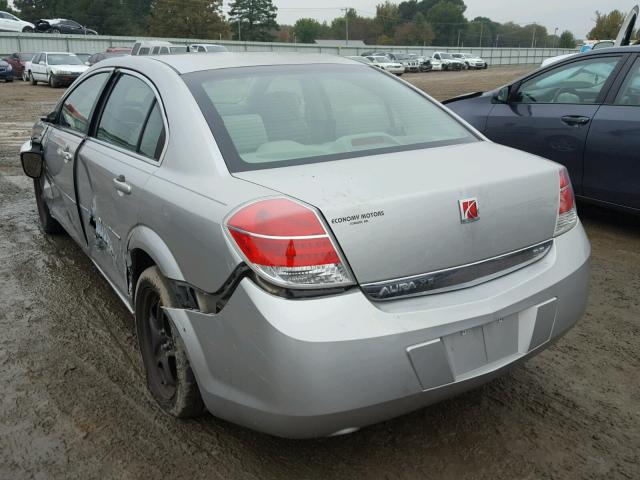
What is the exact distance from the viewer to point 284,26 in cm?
13650

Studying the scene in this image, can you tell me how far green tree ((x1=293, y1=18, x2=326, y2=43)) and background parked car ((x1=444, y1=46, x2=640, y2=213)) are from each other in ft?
430

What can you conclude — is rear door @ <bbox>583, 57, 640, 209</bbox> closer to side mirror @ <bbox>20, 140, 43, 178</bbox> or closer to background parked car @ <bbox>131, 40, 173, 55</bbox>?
side mirror @ <bbox>20, 140, 43, 178</bbox>

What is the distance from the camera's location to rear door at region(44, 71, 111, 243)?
377cm

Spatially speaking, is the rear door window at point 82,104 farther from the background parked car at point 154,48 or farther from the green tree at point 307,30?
the green tree at point 307,30

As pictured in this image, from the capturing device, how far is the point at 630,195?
189 inches

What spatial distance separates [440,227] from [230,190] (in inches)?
30.4

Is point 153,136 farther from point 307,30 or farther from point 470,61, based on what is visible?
point 307,30

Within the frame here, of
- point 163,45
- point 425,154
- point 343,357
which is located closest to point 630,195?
point 425,154

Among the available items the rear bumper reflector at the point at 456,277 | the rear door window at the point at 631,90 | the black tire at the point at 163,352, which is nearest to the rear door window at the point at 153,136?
the black tire at the point at 163,352

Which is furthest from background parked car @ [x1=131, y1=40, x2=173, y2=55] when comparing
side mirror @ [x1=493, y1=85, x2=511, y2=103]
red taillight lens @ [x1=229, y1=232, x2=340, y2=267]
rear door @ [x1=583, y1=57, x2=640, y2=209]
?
red taillight lens @ [x1=229, y1=232, x2=340, y2=267]

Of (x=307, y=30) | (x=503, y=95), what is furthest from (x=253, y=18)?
(x=503, y=95)

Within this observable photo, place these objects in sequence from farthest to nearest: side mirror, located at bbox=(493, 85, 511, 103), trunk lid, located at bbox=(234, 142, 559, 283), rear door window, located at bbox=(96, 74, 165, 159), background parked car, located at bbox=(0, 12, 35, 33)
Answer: background parked car, located at bbox=(0, 12, 35, 33) < side mirror, located at bbox=(493, 85, 511, 103) < rear door window, located at bbox=(96, 74, 165, 159) < trunk lid, located at bbox=(234, 142, 559, 283)

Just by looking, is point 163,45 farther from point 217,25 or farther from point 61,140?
point 217,25

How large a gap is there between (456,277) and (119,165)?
1.78 m
